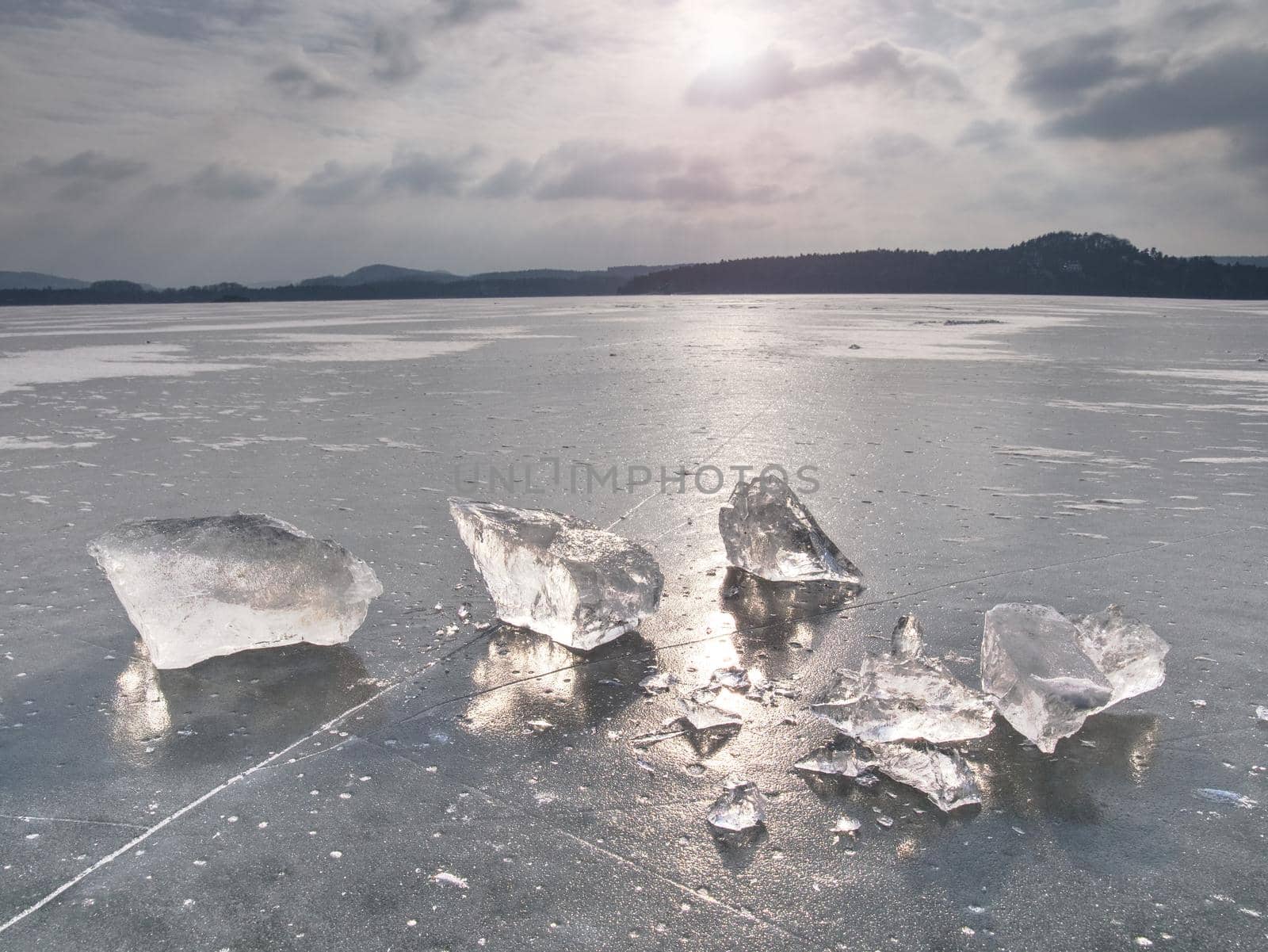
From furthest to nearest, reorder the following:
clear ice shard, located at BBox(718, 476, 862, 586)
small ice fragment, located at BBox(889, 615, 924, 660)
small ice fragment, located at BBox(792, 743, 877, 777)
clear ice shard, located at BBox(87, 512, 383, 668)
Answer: clear ice shard, located at BBox(718, 476, 862, 586) < clear ice shard, located at BBox(87, 512, 383, 668) < small ice fragment, located at BBox(889, 615, 924, 660) < small ice fragment, located at BBox(792, 743, 877, 777)

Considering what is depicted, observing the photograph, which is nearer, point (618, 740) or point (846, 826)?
point (846, 826)

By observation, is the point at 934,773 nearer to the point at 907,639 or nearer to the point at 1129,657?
the point at 907,639

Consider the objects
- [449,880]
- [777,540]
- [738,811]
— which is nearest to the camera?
[449,880]

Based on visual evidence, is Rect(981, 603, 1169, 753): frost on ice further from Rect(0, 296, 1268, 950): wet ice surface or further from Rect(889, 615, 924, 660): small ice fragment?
Rect(889, 615, 924, 660): small ice fragment

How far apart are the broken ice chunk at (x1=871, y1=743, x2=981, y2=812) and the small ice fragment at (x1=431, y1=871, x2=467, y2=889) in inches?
42.4

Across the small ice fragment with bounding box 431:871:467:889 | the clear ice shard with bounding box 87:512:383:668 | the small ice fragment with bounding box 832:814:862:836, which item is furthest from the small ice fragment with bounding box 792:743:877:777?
the clear ice shard with bounding box 87:512:383:668

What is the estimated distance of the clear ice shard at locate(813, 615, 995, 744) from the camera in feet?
7.63

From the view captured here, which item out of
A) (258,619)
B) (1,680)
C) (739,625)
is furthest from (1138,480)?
(1,680)

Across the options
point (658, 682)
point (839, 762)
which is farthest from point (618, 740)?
point (839, 762)

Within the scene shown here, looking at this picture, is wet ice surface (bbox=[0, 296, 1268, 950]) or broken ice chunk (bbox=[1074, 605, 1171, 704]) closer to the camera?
wet ice surface (bbox=[0, 296, 1268, 950])

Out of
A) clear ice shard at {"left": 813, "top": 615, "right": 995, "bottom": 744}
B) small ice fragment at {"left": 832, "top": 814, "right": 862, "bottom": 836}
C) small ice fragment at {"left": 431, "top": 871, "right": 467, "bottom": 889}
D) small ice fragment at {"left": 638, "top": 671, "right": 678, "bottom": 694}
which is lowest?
small ice fragment at {"left": 431, "top": 871, "right": 467, "bottom": 889}

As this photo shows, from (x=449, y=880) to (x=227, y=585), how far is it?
1588 millimetres

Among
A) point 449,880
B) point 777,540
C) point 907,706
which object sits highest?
point 777,540

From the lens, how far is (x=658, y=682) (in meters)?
2.74
